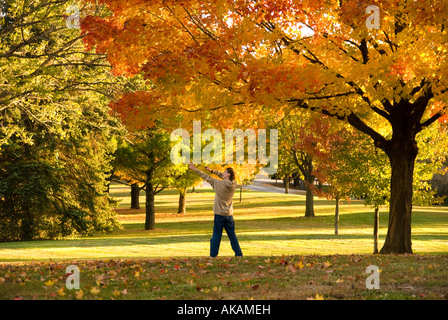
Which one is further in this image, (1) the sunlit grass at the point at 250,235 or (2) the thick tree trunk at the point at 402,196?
(1) the sunlit grass at the point at 250,235

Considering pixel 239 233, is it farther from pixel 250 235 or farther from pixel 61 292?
pixel 61 292

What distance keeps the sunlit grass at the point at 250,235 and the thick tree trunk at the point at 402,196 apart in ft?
20.7

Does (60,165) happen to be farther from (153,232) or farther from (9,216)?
(153,232)

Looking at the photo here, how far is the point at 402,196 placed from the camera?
13695 millimetres

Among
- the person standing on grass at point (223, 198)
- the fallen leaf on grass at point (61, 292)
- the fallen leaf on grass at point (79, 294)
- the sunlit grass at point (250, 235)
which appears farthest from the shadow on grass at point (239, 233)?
the fallen leaf on grass at point (79, 294)

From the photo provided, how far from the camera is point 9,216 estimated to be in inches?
942

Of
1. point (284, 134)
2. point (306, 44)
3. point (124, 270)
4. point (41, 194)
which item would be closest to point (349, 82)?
point (306, 44)

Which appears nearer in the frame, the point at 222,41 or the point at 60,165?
the point at 222,41

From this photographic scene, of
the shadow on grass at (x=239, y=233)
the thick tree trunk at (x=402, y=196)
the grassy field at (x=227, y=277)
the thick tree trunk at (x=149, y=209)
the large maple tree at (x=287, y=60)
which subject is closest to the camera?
the grassy field at (x=227, y=277)

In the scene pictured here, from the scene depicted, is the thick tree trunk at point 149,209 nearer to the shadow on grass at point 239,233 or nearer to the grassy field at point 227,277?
the shadow on grass at point 239,233

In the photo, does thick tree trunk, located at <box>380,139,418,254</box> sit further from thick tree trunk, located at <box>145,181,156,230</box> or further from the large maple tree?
thick tree trunk, located at <box>145,181,156,230</box>

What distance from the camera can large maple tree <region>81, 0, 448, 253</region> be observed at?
440 inches

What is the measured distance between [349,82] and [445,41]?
2.29 metres

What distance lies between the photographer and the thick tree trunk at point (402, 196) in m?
13.7
